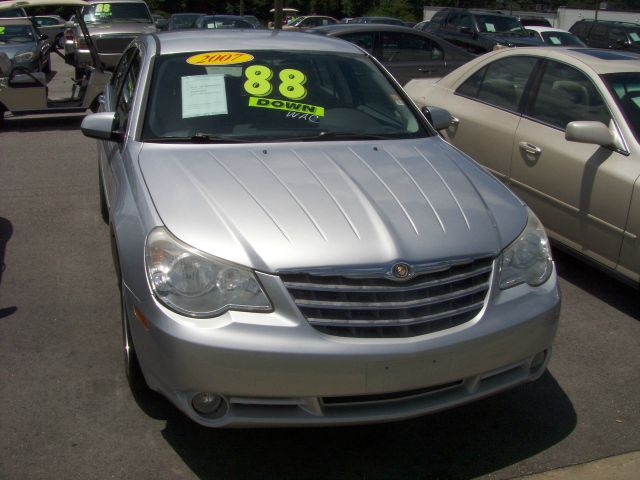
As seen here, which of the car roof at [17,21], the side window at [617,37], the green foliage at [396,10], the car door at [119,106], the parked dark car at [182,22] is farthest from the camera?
the green foliage at [396,10]

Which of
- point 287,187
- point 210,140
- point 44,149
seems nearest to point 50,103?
point 44,149

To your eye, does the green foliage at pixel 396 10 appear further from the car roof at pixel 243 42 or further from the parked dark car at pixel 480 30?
the car roof at pixel 243 42

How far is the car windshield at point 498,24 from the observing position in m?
19.1

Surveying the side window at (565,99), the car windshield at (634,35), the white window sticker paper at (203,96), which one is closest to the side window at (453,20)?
the car windshield at (634,35)

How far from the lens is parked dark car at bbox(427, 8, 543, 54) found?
17.7 meters

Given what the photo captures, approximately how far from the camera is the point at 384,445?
11.1 feet

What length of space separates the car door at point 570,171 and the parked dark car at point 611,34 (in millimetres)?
14608

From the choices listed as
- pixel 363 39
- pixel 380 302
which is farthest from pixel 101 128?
pixel 363 39

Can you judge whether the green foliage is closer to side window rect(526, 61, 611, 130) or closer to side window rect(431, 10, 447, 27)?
side window rect(431, 10, 447, 27)

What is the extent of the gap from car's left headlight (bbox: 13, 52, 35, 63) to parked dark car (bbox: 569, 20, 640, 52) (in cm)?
1379

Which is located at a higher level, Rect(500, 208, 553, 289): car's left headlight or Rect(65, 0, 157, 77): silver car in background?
Rect(500, 208, 553, 289): car's left headlight

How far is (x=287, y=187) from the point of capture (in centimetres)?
342

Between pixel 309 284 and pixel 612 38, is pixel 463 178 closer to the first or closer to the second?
pixel 309 284

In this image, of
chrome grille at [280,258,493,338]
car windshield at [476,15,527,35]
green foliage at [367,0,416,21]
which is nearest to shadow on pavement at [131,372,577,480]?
chrome grille at [280,258,493,338]
